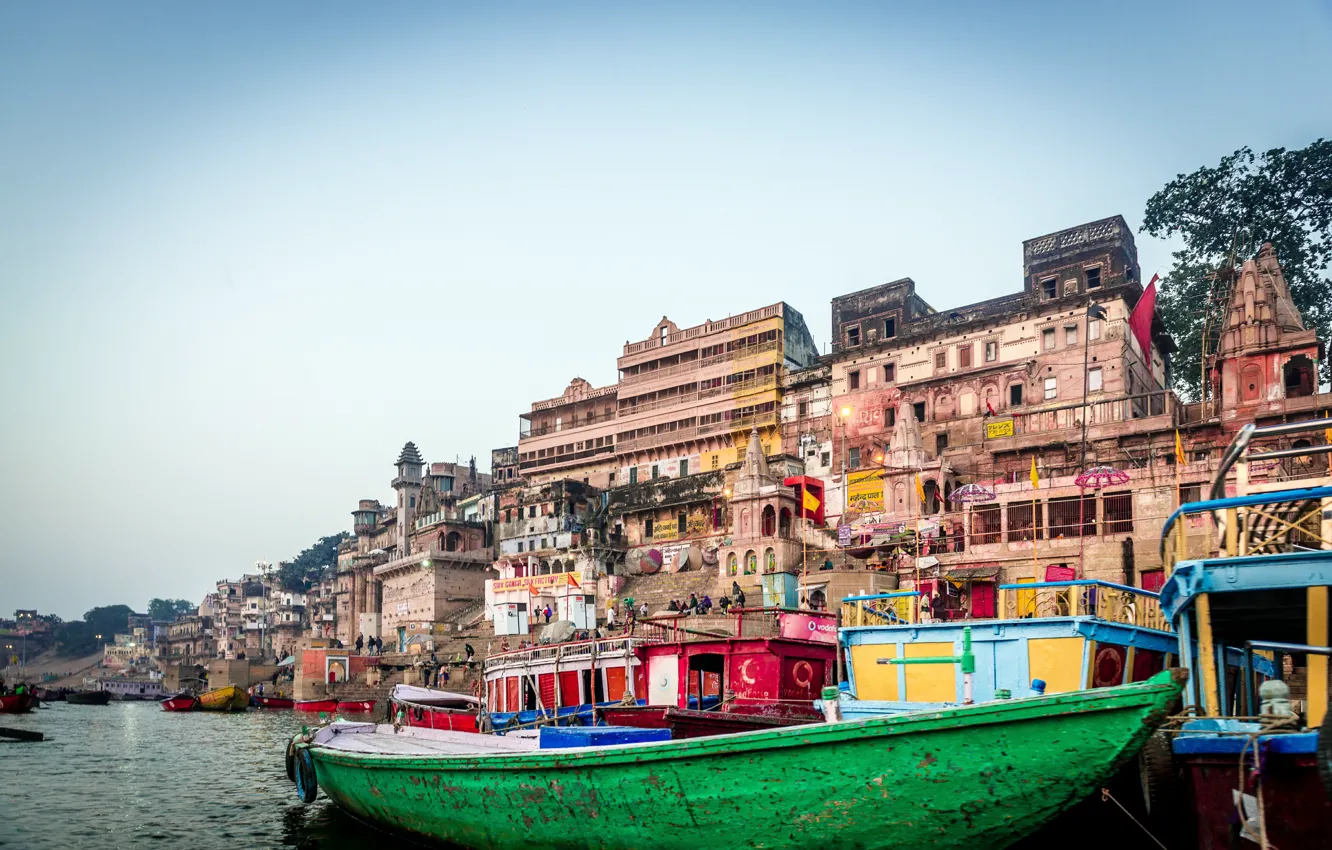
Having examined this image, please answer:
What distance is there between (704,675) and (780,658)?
7.67ft

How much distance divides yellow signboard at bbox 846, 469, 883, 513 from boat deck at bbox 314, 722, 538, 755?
26582 mm

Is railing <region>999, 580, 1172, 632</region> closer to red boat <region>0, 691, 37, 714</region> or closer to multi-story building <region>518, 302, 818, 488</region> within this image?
multi-story building <region>518, 302, 818, 488</region>

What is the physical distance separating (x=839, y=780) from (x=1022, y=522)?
24.9 metres

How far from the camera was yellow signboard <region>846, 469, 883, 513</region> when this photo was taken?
4328 cm

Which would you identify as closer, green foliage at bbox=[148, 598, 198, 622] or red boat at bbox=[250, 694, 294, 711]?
red boat at bbox=[250, 694, 294, 711]

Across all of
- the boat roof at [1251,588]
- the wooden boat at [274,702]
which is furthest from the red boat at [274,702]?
the boat roof at [1251,588]

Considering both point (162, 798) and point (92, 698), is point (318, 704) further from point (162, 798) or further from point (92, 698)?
point (162, 798)

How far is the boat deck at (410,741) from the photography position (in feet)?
50.4

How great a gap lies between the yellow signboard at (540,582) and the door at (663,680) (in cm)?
3183

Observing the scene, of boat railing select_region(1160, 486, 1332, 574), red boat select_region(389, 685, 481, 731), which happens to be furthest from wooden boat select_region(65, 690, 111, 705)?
boat railing select_region(1160, 486, 1332, 574)

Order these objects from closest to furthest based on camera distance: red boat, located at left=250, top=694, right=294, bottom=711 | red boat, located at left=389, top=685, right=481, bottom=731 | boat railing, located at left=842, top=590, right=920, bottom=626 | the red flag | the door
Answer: boat railing, located at left=842, top=590, right=920, bottom=626
the door
red boat, located at left=389, top=685, right=481, bottom=731
the red flag
red boat, located at left=250, top=694, right=294, bottom=711

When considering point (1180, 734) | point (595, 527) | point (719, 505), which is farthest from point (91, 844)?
point (595, 527)

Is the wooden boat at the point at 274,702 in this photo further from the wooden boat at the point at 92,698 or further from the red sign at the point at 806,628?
the red sign at the point at 806,628

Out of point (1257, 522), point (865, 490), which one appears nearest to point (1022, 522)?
point (865, 490)
